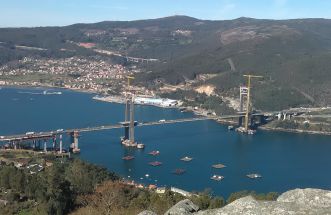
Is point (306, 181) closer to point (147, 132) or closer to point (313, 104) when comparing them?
point (147, 132)

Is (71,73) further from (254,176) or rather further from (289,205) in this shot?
(289,205)

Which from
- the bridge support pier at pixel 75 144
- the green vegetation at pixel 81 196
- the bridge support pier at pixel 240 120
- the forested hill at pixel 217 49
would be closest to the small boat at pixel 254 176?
the green vegetation at pixel 81 196

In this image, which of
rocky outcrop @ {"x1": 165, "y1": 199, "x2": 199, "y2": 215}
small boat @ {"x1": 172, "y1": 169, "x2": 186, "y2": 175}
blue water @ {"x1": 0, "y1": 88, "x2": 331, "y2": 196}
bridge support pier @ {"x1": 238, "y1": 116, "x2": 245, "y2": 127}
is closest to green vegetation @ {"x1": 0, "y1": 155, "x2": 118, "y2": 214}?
blue water @ {"x1": 0, "y1": 88, "x2": 331, "y2": 196}

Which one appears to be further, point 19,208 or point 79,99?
point 79,99

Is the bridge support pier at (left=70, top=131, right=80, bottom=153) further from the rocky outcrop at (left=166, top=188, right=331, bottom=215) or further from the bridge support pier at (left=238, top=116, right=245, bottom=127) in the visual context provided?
the rocky outcrop at (left=166, top=188, right=331, bottom=215)

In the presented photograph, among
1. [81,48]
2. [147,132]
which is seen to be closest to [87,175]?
[147,132]

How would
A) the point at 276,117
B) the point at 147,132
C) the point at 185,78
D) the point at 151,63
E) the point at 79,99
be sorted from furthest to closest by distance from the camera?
the point at 151,63
the point at 185,78
the point at 79,99
the point at 276,117
the point at 147,132

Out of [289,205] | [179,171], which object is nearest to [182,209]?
[289,205]
